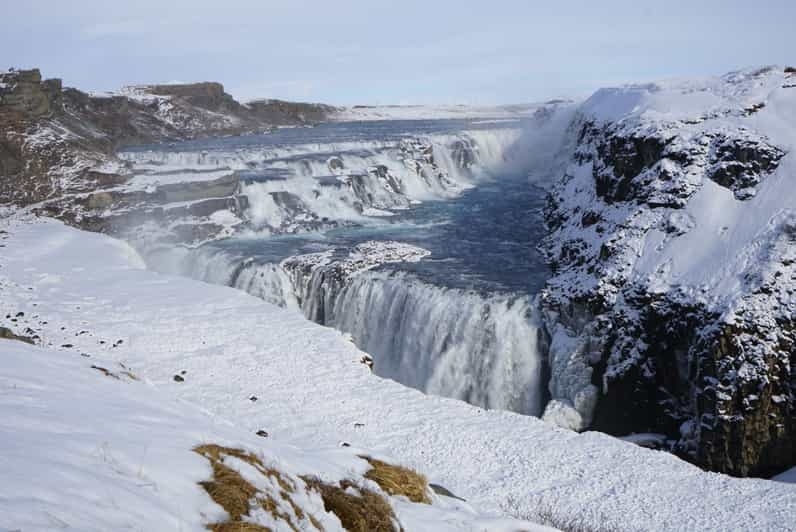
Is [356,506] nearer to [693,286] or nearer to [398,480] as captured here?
[398,480]

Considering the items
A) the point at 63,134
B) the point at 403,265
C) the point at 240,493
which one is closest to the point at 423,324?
the point at 403,265

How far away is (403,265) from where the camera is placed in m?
21.4

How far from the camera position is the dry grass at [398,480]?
5964mm

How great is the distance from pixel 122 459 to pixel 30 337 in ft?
36.9

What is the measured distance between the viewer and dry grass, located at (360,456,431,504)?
19.6ft

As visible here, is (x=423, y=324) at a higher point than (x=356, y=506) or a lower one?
lower

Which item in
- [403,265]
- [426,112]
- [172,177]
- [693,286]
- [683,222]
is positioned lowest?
[403,265]

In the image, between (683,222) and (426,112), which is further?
(426,112)

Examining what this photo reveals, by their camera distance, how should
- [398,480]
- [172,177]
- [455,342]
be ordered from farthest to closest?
1. [172,177]
2. [455,342]
3. [398,480]

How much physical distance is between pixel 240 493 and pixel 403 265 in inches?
687

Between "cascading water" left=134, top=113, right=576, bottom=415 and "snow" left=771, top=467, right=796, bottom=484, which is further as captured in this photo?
"cascading water" left=134, top=113, right=576, bottom=415

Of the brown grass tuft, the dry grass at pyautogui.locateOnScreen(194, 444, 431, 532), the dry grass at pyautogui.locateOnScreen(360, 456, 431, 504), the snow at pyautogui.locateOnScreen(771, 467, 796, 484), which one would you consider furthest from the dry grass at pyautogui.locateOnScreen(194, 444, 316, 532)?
the snow at pyautogui.locateOnScreen(771, 467, 796, 484)

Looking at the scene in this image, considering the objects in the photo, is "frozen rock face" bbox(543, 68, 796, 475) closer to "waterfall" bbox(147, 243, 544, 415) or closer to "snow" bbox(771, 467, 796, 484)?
"snow" bbox(771, 467, 796, 484)

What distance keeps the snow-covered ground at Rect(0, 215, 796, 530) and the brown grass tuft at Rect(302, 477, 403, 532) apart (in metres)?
0.26
